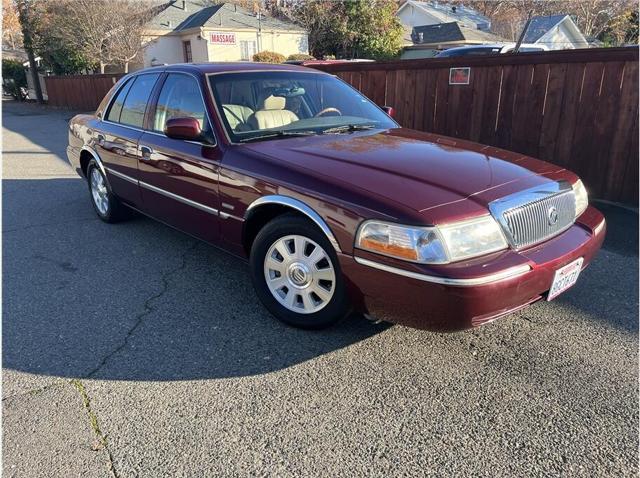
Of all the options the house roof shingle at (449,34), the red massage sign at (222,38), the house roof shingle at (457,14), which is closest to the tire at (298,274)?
the red massage sign at (222,38)

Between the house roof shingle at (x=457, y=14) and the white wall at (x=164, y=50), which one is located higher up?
the house roof shingle at (x=457, y=14)

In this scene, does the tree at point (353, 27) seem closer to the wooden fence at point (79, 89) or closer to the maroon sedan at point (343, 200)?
the wooden fence at point (79, 89)

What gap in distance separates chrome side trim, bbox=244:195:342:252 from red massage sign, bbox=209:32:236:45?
32436 millimetres

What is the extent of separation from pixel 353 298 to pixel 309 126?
5.31ft

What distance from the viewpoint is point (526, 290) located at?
275cm

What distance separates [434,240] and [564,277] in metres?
0.96

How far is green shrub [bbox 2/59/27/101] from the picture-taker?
113 ft

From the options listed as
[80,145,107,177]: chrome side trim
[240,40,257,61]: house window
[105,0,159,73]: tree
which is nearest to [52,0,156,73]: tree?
[105,0,159,73]: tree

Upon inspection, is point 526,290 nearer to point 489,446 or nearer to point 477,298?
point 477,298

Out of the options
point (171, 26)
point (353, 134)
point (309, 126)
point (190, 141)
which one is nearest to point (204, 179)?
point (190, 141)

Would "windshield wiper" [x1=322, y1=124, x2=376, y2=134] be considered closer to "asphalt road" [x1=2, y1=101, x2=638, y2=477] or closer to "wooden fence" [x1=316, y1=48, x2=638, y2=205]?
"asphalt road" [x1=2, y1=101, x2=638, y2=477]

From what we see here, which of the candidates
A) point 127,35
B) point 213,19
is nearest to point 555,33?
point 213,19

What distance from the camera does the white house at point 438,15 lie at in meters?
43.0

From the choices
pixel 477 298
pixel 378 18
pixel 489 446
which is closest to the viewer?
pixel 489 446
